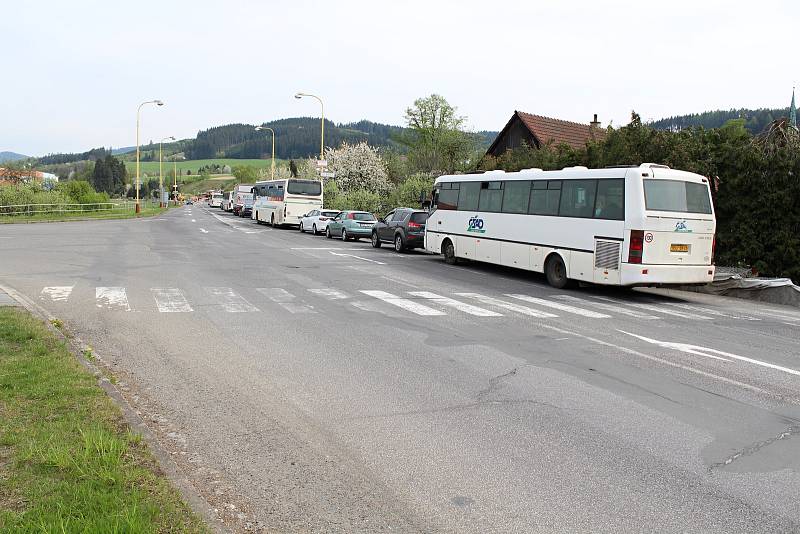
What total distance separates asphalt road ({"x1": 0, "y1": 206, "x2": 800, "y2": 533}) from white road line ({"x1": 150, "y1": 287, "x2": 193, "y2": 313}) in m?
0.07

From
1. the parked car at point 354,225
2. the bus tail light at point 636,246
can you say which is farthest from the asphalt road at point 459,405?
the parked car at point 354,225

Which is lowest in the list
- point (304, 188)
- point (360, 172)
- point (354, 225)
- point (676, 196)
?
point (354, 225)

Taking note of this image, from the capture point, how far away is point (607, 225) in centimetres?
1541

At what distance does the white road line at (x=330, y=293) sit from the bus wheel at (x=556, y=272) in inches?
220

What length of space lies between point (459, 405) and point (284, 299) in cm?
730

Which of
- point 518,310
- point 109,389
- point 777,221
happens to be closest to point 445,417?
point 109,389

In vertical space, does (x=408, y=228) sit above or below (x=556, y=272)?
above

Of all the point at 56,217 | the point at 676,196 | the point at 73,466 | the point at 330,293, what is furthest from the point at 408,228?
the point at 56,217

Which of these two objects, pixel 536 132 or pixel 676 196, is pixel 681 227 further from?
pixel 536 132

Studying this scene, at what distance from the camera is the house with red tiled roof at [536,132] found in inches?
1801

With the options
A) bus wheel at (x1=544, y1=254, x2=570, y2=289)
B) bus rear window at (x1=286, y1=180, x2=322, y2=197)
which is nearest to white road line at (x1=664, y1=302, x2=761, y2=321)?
bus wheel at (x1=544, y1=254, x2=570, y2=289)

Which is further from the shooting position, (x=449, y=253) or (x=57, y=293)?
(x=449, y=253)

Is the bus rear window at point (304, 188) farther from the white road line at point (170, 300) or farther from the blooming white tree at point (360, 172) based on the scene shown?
the white road line at point (170, 300)

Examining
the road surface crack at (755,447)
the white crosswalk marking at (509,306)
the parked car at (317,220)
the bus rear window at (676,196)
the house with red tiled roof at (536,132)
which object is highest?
the house with red tiled roof at (536,132)
